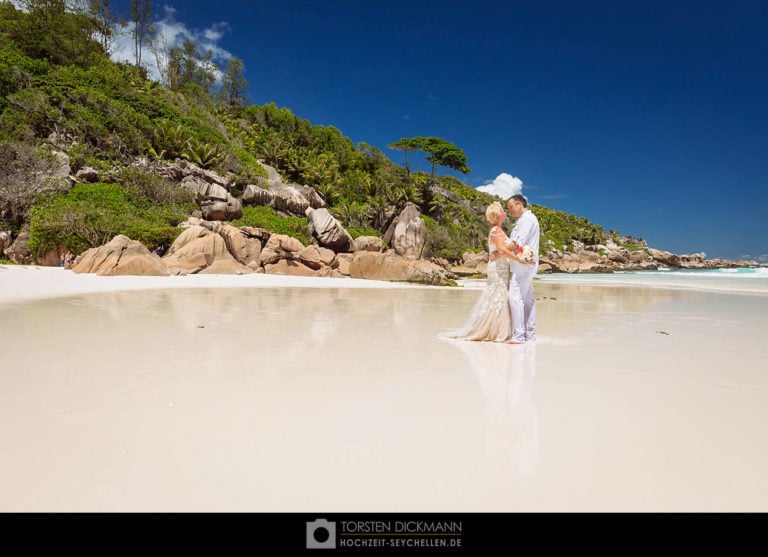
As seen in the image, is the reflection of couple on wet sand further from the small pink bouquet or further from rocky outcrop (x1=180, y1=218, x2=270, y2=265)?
rocky outcrop (x1=180, y1=218, x2=270, y2=265)

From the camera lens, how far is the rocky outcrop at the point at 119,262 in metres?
19.0

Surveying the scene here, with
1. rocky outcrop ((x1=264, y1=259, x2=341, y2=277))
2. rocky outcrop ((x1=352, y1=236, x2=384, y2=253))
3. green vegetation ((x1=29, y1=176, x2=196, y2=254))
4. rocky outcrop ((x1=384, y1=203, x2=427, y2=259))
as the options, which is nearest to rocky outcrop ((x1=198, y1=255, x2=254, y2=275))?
rocky outcrop ((x1=264, y1=259, x2=341, y2=277))

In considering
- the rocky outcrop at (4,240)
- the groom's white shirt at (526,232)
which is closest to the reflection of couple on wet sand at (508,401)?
the groom's white shirt at (526,232)

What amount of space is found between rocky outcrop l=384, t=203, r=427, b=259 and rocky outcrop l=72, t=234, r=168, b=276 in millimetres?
19567

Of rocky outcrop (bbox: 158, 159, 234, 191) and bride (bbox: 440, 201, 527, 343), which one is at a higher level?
rocky outcrop (bbox: 158, 159, 234, 191)

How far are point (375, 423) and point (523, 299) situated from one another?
4260 millimetres

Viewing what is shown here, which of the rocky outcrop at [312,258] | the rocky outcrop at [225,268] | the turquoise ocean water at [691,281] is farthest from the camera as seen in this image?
the rocky outcrop at [312,258]

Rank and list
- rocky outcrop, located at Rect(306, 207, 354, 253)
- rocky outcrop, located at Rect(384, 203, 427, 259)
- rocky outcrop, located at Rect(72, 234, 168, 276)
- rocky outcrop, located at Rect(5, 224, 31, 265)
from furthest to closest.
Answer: rocky outcrop, located at Rect(384, 203, 427, 259) → rocky outcrop, located at Rect(306, 207, 354, 253) → rocky outcrop, located at Rect(5, 224, 31, 265) → rocky outcrop, located at Rect(72, 234, 168, 276)

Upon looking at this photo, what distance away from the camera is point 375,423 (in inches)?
106

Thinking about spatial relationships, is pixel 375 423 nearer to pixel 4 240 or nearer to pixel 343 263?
pixel 343 263

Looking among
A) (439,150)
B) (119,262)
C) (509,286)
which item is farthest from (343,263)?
(439,150)

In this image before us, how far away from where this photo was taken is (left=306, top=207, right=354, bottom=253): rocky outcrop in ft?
97.5

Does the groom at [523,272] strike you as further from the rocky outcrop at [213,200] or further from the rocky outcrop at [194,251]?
the rocky outcrop at [213,200]
